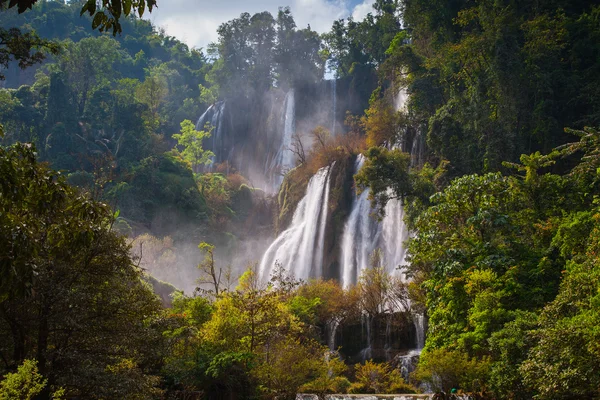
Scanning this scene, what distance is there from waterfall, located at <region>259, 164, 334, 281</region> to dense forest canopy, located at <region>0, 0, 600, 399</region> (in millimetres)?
274

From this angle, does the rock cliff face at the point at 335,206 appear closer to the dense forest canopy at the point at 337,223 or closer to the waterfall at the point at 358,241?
the dense forest canopy at the point at 337,223

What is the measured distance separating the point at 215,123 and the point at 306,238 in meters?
29.4

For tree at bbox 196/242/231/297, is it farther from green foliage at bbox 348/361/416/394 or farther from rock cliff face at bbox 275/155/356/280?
rock cliff face at bbox 275/155/356/280

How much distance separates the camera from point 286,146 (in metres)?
54.5

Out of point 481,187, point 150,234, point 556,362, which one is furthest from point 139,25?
point 556,362

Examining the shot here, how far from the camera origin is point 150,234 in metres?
44.2

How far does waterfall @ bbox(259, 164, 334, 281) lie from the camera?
34.2 metres

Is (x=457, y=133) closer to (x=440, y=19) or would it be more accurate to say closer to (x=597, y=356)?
(x=440, y=19)

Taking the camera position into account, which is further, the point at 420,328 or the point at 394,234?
the point at 394,234

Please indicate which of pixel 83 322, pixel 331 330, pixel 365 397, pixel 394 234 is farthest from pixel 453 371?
pixel 394 234

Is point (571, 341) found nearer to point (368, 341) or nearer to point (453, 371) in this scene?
point (453, 371)

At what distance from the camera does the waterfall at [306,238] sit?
112 feet

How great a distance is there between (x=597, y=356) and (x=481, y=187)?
31.1 ft

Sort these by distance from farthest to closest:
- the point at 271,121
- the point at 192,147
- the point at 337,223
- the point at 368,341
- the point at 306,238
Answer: the point at 271,121
the point at 192,147
the point at 306,238
the point at 337,223
the point at 368,341
